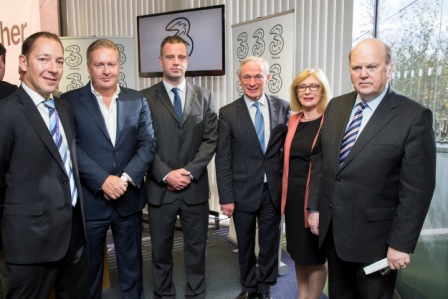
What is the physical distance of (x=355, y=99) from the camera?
1.77m

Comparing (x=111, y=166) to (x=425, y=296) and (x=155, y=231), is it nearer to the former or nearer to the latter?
(x=155, y=231)

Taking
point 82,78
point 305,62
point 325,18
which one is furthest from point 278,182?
point 82,78

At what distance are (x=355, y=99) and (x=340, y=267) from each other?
817mm

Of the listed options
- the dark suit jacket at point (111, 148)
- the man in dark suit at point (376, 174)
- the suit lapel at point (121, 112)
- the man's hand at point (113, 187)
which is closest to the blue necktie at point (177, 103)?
the dark suit jacket at point (111, 148)

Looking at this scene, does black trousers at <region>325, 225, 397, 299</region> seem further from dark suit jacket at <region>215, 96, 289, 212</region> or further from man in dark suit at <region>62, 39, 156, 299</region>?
man in dark suit at <region>62, 39, 156, 299</region>

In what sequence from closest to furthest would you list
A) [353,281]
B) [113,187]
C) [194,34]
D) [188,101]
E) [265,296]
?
[353,281], [113,187], [188,101], [265,296], [194,34]

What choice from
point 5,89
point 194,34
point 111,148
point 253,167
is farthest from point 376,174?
point 194,34

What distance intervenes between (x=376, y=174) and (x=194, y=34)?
3.07 meters

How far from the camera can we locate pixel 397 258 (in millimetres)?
1534

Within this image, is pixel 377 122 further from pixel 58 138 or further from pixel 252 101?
pixel 58 138

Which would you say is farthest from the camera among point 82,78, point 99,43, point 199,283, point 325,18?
point 82,78

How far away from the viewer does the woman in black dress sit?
213 cm

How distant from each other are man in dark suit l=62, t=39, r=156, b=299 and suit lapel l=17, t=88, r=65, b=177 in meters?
0.46

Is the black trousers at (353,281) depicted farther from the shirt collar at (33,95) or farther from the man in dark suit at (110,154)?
the shirt collar at (33,95)
